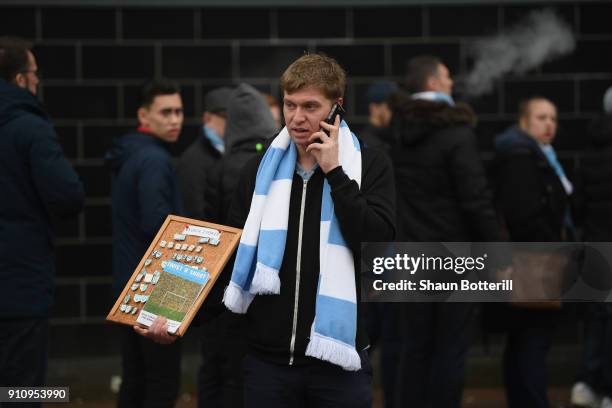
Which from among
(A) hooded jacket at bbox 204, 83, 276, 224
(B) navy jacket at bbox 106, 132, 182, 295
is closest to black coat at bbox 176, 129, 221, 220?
(B) navy jacket at bbox 106, 132, 182, 295

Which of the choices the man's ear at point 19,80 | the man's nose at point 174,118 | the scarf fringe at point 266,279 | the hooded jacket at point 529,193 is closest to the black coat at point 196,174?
the man's nose at point 174,118

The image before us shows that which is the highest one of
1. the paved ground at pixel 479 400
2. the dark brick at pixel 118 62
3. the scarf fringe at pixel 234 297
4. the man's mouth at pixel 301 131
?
the dark brick at pixel 118 62

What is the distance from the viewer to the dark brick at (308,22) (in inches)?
340

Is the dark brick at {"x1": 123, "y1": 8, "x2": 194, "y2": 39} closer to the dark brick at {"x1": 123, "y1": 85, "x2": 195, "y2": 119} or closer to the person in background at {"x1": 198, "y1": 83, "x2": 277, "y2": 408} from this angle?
the dark brick at {"x1": 123, "y1": 85, "x2": 195, "y2": 119}

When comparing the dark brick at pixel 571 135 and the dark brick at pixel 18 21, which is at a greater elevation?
the dark brick at pixel 18 21

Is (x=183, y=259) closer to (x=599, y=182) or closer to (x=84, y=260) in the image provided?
(x=599, y=182)

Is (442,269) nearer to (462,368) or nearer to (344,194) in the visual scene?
(462,368)

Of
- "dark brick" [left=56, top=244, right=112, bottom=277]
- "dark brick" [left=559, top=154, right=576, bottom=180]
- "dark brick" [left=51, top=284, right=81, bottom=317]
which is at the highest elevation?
"dark brick" [left=559, top=154, right=576, bottom=180]

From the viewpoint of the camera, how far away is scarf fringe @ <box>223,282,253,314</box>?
3904 millimetres

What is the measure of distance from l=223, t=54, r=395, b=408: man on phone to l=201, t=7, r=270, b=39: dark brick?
4.74 meters

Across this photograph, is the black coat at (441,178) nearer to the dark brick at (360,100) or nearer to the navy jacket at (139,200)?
the navy jacket at (139,200)

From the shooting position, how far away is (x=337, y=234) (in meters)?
3.86

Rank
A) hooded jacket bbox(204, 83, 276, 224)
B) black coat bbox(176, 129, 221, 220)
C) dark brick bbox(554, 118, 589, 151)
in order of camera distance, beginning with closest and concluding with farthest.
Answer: hooded jacket bbox(204, 83, 276, 224)
black coat bbox(176, 129, 221, 220)
dark brick bbox(554, 118, 589, 151)

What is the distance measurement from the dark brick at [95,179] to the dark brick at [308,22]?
1690mm
